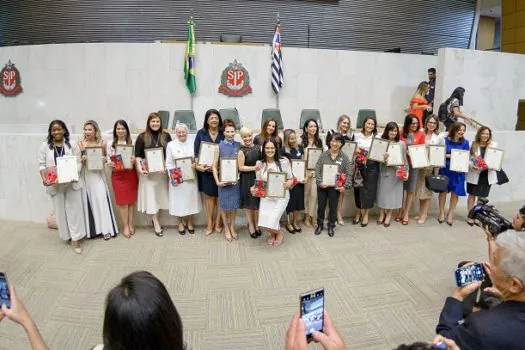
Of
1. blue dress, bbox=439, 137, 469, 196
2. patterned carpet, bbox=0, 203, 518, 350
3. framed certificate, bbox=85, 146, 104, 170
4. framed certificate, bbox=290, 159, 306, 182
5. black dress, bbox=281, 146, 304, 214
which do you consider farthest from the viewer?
blue dress, bbox=439, 137, 469, 196

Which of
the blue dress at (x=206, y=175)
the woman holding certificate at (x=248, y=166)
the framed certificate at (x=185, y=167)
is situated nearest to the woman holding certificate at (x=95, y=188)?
the framed certificate at (x=185, y=167)

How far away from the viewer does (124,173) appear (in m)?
4.29

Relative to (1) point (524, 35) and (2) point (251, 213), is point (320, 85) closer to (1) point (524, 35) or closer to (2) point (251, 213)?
(2) point (251, 213)

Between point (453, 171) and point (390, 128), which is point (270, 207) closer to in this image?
point (390, 128)

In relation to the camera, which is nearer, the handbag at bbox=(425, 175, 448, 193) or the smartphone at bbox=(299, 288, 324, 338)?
the smartphone at bbox=(299, 288, 324, 338)

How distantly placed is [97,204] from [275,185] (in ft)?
6.91

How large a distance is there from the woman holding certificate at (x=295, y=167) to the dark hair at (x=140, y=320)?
328cm

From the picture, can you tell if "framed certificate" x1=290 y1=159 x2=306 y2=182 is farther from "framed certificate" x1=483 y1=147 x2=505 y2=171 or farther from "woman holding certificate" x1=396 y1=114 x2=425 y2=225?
"framed certificate" x1=483 y1=147 x2=505 y2=171

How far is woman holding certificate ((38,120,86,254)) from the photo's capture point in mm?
3770

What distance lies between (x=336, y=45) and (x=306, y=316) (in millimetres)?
10845

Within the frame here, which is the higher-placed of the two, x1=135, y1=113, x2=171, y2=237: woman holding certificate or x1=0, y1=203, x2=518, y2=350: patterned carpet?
x1=135, y1=113, x2=171, y2=237: woman holding certificate

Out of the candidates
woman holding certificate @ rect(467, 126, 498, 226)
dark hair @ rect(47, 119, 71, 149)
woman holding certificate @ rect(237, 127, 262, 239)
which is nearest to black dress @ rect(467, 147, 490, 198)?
woman holding certificate @ rect(467, 126, 498, 226)

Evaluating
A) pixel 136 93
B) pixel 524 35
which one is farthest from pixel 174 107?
pixel 524 35

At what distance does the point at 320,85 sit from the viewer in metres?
8.66
